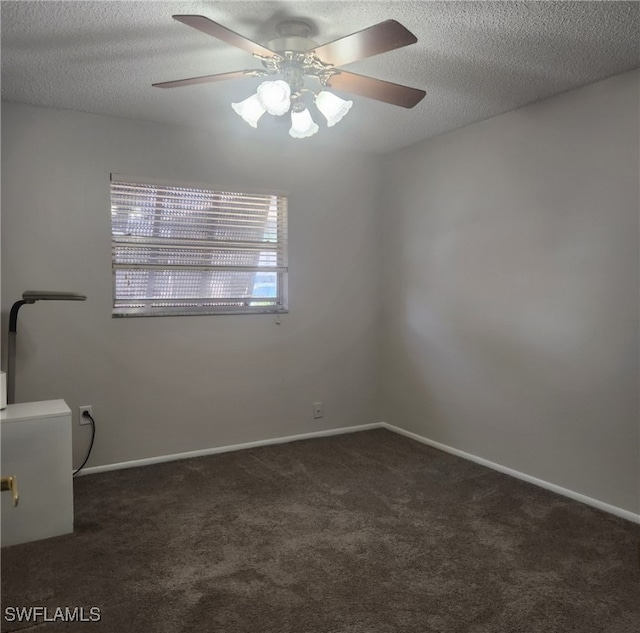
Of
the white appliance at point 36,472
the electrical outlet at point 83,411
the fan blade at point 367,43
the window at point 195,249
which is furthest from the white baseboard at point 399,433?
the fan blade at point 367,43

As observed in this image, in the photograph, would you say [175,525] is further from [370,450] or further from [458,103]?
[458,103]

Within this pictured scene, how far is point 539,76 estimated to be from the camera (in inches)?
108

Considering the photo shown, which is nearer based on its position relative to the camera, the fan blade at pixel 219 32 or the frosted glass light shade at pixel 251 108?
the fan blade at pixel 219 32

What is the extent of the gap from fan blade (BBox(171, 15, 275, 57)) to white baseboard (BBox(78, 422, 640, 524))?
2674 mm

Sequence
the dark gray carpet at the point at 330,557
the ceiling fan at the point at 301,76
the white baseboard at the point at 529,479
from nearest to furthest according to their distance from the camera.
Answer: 1. the dark gray carpet at the point at 330,557
2. the ceiling fan at the point at 301,76
3. the white baseboard at the point at 529,479

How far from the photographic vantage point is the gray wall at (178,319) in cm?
319

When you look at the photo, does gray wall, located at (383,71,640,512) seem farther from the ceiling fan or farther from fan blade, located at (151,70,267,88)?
fan blade, located at (151,70,267,88)

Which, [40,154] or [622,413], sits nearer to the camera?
Answer: [622,413]

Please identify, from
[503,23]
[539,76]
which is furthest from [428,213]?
[503,23]

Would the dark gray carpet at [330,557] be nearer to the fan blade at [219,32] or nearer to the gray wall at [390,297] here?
the gray wall at [390,297]

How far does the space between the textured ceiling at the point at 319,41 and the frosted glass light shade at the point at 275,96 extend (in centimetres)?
23

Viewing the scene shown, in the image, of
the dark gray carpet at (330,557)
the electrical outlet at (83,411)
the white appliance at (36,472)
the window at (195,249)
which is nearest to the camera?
the dark gray carpet at (330,557)

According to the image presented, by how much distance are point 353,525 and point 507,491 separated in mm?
1037

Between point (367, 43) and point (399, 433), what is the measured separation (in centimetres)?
313
